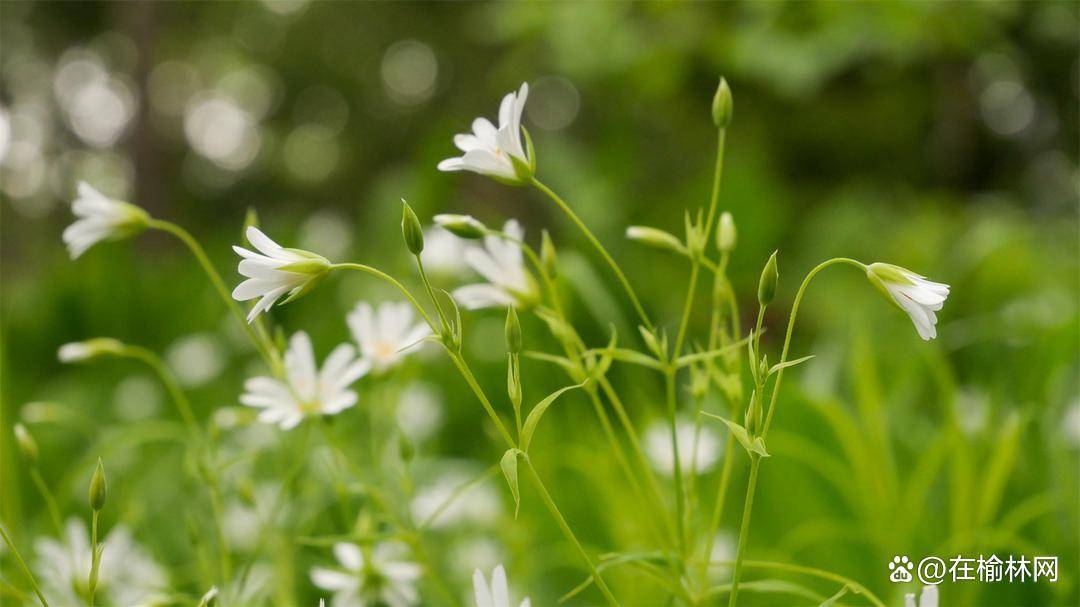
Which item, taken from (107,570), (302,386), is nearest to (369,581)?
(302,386)

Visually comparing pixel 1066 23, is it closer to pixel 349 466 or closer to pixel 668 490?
pixel 668 490

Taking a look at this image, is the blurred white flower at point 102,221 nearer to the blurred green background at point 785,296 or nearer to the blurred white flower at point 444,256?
the blurred green background at point 785,296

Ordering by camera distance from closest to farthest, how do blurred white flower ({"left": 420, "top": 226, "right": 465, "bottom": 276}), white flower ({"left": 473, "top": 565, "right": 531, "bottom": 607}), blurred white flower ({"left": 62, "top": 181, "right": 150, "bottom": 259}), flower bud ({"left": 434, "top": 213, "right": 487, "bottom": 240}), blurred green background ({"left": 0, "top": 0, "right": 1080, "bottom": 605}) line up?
white flower ({"left": 473, "top": 565, "right": 531, "bottom": 607}) < flower bud ({"left": 434, "top": 213, "right": 487, "bottom": 240}) < blurred white flower ({"left": 62, "top": 181, "right": 150, "bottom": 259}) < blurred green background ({"left": 0, "top": 0, "right": 1080, "bottom": 605}) < blurred white flower ({"left": 420, "top": 226, "right": 465, "bottom": 276})

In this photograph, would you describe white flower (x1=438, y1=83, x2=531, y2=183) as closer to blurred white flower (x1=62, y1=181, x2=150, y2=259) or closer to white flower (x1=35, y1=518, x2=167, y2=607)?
blurred white flower (x1=62, y1=181, x2=150, y2=259)

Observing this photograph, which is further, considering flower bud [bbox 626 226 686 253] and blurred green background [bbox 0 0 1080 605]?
blurred green background [bbox 0 0 1080 605]

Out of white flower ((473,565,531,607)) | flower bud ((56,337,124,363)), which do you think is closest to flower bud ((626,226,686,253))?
white flower ((473,565,531,607))
